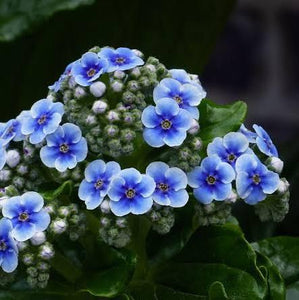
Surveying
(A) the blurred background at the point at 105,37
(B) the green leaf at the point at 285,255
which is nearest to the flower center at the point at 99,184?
(B) the green leaf at the point at 285,255

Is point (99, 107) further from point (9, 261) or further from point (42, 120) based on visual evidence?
point (9, 261)

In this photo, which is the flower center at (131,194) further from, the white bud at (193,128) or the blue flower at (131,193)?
the white bud at (193,128)

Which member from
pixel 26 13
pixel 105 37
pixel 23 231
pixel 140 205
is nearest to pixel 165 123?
pixel 140 205

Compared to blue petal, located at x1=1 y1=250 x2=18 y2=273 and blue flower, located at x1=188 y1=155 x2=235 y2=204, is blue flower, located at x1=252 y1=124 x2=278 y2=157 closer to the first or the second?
blue flower, located at x1=188 y1=155 x2=235 y2=204

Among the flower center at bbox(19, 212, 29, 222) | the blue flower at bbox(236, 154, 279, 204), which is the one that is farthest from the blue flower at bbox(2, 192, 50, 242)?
the blue flower at bbox(236, 154, 279, 204)

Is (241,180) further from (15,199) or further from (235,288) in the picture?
(15,199)

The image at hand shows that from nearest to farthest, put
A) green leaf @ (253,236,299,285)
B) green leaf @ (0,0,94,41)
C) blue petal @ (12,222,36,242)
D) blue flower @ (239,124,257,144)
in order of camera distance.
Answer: blue petal @ (12,222,36,242) → blue flower @ (239,124,257,144) → green leaf @ (253,236,299,285) → green leaf @ (0,0,94,41)
